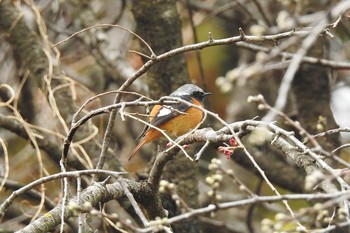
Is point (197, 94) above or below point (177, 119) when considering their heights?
above

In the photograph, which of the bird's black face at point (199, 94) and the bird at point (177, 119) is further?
the bird's black face at point (199, 94)

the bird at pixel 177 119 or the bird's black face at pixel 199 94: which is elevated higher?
the bird's black face at pixel 199 94

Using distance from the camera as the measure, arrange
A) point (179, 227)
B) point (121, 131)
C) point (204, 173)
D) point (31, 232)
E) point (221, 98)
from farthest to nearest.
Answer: point (221, 98) < point (204, 173) < point (121, 131) < point (179, 227) < point (31, 232)

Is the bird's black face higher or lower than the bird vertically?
higher

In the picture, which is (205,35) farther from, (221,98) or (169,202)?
(169,202)

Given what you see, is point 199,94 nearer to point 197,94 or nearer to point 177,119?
point 197,94

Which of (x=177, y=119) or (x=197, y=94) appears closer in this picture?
(x=177, y=119)

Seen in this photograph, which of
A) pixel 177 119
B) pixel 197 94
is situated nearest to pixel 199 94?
pixel 197 94

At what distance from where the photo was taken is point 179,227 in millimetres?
5949

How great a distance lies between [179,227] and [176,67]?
1.50 m

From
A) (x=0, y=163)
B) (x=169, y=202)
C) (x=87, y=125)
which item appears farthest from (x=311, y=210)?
(x=0, y=163)

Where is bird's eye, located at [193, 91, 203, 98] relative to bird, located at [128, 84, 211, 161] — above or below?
above

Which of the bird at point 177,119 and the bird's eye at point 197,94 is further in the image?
the bird's eye at point 197,94

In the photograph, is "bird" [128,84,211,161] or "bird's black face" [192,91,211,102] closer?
"bird" [128,84,211,161]
